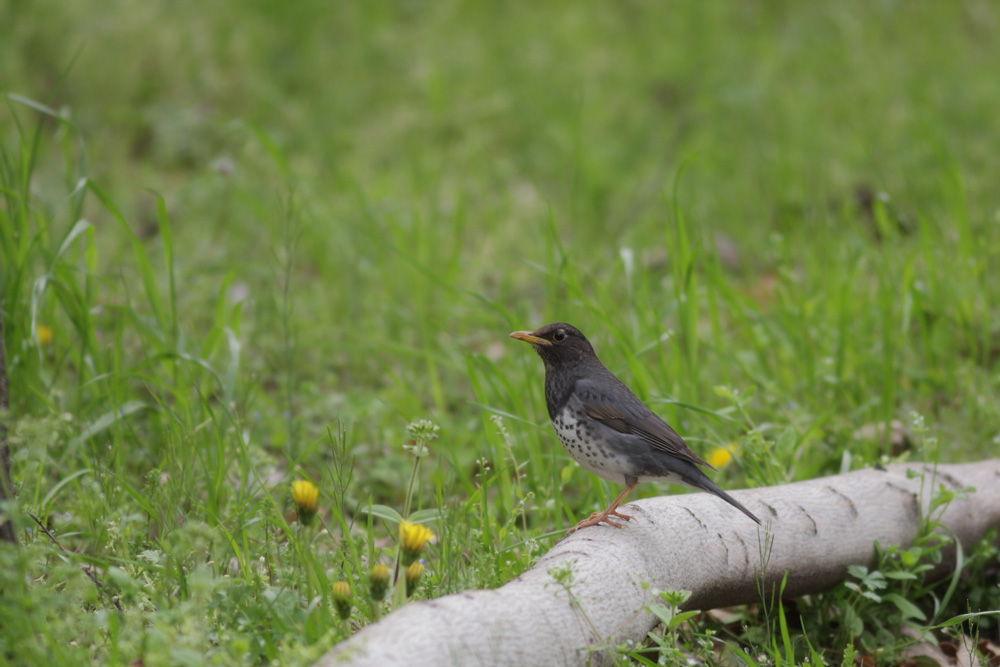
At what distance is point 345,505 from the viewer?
359 centimetres

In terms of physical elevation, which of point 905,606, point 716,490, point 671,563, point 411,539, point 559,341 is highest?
point 559,341

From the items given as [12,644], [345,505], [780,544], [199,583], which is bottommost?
[345,505]

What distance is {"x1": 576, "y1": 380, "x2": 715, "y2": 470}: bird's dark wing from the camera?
2865 millimetres

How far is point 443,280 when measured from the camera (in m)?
4.92

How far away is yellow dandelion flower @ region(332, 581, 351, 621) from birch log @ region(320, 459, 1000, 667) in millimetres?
127

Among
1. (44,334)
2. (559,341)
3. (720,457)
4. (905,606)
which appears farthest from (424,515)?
(44,334)

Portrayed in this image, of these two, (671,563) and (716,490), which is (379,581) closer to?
(671,563)

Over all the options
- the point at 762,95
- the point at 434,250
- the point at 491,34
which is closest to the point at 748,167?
the point at 762,95

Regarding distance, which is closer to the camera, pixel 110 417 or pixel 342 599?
pixel 342 599

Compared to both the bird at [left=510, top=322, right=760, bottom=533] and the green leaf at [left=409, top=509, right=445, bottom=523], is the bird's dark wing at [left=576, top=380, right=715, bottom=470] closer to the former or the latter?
the bird at [left=510, top=322, right=760, bottom=533]

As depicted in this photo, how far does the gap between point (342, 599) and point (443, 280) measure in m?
3.00

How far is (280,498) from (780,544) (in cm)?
175

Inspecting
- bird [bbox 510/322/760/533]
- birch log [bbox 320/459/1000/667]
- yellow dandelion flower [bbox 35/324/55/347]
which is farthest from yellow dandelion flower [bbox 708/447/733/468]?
yellow dandelion flower [bbox 35/324/55/347]

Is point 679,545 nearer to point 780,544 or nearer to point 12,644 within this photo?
point 780,544
